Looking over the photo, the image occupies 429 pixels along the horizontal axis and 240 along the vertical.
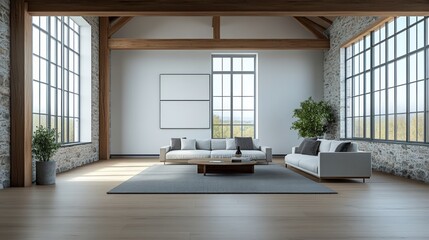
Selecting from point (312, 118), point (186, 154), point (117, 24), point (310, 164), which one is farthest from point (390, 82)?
point (117, 24)

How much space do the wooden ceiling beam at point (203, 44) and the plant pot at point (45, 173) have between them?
6096mm

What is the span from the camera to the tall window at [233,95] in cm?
1316

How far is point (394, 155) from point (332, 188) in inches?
104

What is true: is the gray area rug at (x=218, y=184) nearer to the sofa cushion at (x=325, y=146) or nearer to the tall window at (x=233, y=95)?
the sofa cushion at (x=325, y=146)

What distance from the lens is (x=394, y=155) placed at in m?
8.18

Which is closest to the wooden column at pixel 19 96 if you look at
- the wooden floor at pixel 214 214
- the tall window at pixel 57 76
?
the wooden floor at pixel 214 214

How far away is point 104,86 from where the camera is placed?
12.0m

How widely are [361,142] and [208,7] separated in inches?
230

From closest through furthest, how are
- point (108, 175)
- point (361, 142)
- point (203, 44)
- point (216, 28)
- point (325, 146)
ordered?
point (108, 175), point (325, 146), point (361, 142), point (203, 44), point (216, 28)

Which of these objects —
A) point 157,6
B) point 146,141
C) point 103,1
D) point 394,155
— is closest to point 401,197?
point 394,155

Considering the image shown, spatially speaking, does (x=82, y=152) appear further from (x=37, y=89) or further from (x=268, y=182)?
(x=268, y=182)

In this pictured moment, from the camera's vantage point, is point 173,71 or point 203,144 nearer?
point 203,144

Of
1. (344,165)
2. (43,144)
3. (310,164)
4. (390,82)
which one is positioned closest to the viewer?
(43,144)

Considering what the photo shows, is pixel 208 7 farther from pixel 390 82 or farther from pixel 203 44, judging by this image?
pixel 203 44
